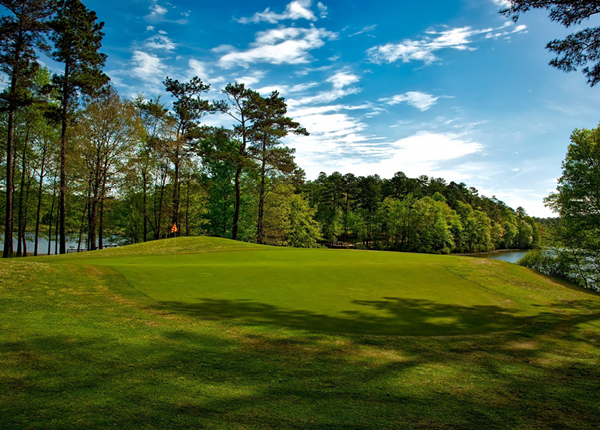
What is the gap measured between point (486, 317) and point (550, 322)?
1765 millimetres

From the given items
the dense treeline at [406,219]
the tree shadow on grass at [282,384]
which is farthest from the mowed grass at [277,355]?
the dense treeline at [406,219]

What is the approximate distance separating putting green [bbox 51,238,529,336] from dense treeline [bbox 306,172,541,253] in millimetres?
46596

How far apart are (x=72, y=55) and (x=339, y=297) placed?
1060 inches

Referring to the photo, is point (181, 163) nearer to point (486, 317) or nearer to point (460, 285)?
point (460, 285)

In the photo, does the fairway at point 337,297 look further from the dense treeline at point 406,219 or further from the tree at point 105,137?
the dense treeline at point 406,219

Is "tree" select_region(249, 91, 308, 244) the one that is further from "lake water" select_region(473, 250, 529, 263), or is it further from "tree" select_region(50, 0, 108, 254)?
"lake water" select_region(473, 250, 529, 263)

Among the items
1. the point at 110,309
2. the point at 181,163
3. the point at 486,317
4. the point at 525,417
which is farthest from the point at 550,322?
the point at 181,163

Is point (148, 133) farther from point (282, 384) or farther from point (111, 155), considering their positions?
point (282, 384)

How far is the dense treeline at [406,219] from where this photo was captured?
210ft

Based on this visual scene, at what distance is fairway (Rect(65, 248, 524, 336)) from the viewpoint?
7.50 meters

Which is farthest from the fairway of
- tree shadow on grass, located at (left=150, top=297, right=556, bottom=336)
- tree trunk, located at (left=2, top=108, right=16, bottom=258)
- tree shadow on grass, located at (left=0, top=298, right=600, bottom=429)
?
tree trunk, located at (left=2, top=108, right=16, bottom=258)

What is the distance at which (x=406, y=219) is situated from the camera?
2584 inches

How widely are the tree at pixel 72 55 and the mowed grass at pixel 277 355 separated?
18032mm

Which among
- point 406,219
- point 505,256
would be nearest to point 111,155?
point 406,219
